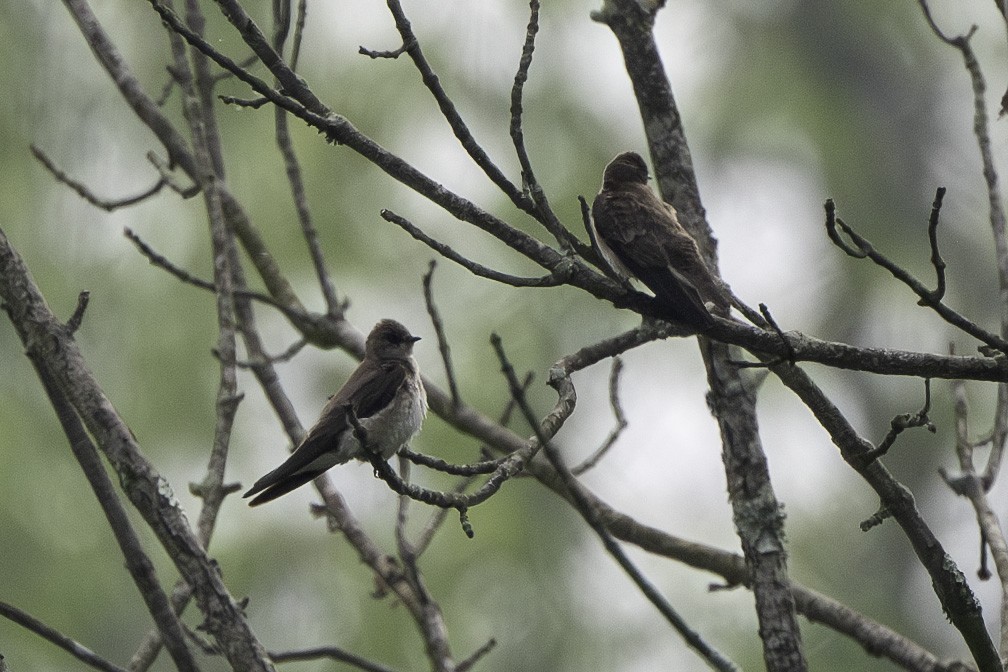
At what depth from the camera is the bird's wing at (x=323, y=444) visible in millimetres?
4922

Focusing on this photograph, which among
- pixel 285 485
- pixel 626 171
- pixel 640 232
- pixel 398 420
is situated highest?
pixel 626 171

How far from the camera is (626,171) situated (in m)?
6.44

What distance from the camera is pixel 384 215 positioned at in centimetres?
299

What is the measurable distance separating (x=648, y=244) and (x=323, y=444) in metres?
1.66

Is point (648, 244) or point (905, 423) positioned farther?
point (648, 244)

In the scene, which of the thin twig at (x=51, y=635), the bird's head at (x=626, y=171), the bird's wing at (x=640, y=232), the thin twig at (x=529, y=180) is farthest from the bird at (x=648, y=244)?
the thin twig at (x=51, y=635)

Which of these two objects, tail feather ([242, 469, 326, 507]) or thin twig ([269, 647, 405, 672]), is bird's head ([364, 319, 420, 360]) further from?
thin twig ([269, 647, 405, 672])

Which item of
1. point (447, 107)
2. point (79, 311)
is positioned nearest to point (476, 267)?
point (447, 107)

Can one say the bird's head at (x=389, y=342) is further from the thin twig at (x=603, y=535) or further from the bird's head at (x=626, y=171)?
the thin twig at (x=603, y=535)

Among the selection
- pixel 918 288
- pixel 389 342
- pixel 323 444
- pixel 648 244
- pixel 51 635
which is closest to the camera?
pixel 918 288

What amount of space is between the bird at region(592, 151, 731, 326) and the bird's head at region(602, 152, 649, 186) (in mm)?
318

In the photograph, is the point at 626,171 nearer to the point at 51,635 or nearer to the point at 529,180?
the point at 529,180

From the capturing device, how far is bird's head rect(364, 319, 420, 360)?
19.3 ft

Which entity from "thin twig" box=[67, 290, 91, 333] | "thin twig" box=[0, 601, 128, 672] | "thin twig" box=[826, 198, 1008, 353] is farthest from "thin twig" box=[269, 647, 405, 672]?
"thin twig" box=[826, 198, 1008, 353]
